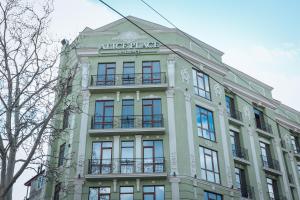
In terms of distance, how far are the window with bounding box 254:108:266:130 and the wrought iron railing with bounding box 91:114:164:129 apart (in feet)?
35.5

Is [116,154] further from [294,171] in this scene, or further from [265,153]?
[294,171]

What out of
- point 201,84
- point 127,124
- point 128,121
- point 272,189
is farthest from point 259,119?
point 127,124

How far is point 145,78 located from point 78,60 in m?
5.13

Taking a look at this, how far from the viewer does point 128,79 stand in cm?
2705

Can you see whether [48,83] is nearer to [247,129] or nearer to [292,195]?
[247,129]

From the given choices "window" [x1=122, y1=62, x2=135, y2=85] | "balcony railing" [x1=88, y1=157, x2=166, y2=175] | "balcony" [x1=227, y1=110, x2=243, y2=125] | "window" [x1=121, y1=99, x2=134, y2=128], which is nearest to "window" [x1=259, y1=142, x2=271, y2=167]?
"balcony" [x1=227, y1=110, x2=243, y2=125]

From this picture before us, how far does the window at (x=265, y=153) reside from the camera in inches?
1201

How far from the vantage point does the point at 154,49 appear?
2812 centimetres

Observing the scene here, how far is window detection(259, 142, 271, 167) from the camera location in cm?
3050

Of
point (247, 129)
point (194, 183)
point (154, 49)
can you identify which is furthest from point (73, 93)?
point (247, 129)

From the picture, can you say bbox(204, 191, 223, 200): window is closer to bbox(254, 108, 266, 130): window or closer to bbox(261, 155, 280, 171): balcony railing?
bbox(261, 155, 280, 171): balcony railing

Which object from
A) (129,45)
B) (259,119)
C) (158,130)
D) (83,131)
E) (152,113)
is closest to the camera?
(158,130)

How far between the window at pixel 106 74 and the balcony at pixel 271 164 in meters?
13.2

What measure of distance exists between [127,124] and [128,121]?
23 centimetres
